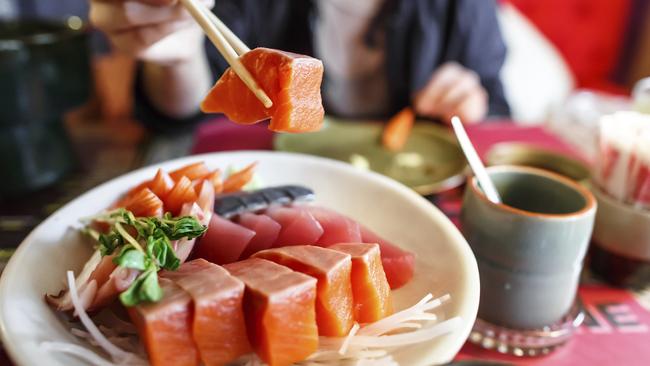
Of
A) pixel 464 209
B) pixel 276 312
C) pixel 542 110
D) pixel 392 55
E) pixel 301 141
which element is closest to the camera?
pixel 276 312

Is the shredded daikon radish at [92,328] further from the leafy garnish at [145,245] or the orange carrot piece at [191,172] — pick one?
the orange carrot piece at [191,172]

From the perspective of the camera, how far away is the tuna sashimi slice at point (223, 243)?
0.74 m

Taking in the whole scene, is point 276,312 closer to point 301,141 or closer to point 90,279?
point 90,279

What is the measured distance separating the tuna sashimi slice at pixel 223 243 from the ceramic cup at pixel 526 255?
1.18ft

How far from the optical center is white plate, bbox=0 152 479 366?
587mm

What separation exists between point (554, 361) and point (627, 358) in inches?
4.6

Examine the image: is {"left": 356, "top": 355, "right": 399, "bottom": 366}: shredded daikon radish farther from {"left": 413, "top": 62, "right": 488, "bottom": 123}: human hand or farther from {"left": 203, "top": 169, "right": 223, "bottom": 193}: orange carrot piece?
{"left": 413, "top": 62, "right": 488, "bottom": 123}: human hand

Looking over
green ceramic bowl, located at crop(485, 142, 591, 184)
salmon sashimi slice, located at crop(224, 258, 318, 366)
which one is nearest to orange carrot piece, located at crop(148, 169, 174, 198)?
salmon sashimi slice, located at crop(224, 258, 318, 366)

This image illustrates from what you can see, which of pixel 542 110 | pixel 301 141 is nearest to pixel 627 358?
pixel 301 141

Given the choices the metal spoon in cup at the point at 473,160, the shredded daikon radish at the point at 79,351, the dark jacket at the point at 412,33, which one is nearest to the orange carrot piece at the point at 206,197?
the shredded daikon radish at the point at 79,351

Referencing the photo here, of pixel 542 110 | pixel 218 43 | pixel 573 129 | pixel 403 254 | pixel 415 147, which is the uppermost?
pixel 218 43

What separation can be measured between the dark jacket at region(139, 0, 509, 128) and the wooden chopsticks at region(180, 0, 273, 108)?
3.68ft

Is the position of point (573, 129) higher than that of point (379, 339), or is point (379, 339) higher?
point (379, 339)

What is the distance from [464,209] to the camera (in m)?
0.87
